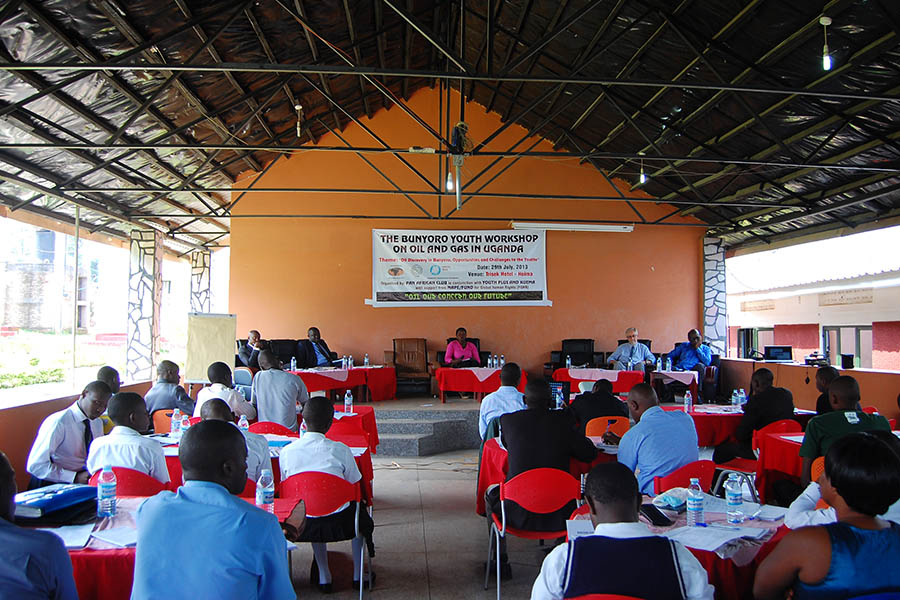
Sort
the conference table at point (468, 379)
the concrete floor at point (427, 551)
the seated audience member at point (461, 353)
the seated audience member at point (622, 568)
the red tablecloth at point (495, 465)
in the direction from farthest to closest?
1. the seated audience member at point (461, 353)
2. the conference table at point (468, 379)
3. the red tablecloth at point (495, 465)
4. the concrete floor at point (427, 551)
5. the seated audience member at point (622, 568)

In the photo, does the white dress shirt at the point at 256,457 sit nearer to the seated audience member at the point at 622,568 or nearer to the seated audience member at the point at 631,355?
the seated audience member at the point at 622,568

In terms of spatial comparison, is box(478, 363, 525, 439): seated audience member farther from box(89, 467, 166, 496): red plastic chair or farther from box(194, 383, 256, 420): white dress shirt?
box(89, 467, 166, 496): red plastic chair

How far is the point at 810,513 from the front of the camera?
7.78 ft

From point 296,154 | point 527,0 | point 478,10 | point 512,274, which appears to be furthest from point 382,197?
point 527,0

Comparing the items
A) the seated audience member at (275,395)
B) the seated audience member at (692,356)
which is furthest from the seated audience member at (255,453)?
the seated audience member at (692,356)

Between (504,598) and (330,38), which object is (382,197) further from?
(504,598)

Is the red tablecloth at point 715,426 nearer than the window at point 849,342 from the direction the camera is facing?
Yes

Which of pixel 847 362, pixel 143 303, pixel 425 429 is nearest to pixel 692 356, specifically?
pixel 847 362

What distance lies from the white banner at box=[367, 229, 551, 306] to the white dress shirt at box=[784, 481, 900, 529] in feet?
29.7

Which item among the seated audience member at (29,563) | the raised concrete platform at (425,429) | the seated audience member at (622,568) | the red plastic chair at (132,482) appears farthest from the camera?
the raised concrete platform at (425,429)

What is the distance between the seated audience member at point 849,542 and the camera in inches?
63.9

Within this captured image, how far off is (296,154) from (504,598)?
963 centimetres

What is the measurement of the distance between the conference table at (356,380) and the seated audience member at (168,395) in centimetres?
300

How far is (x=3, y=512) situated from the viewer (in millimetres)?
1544
